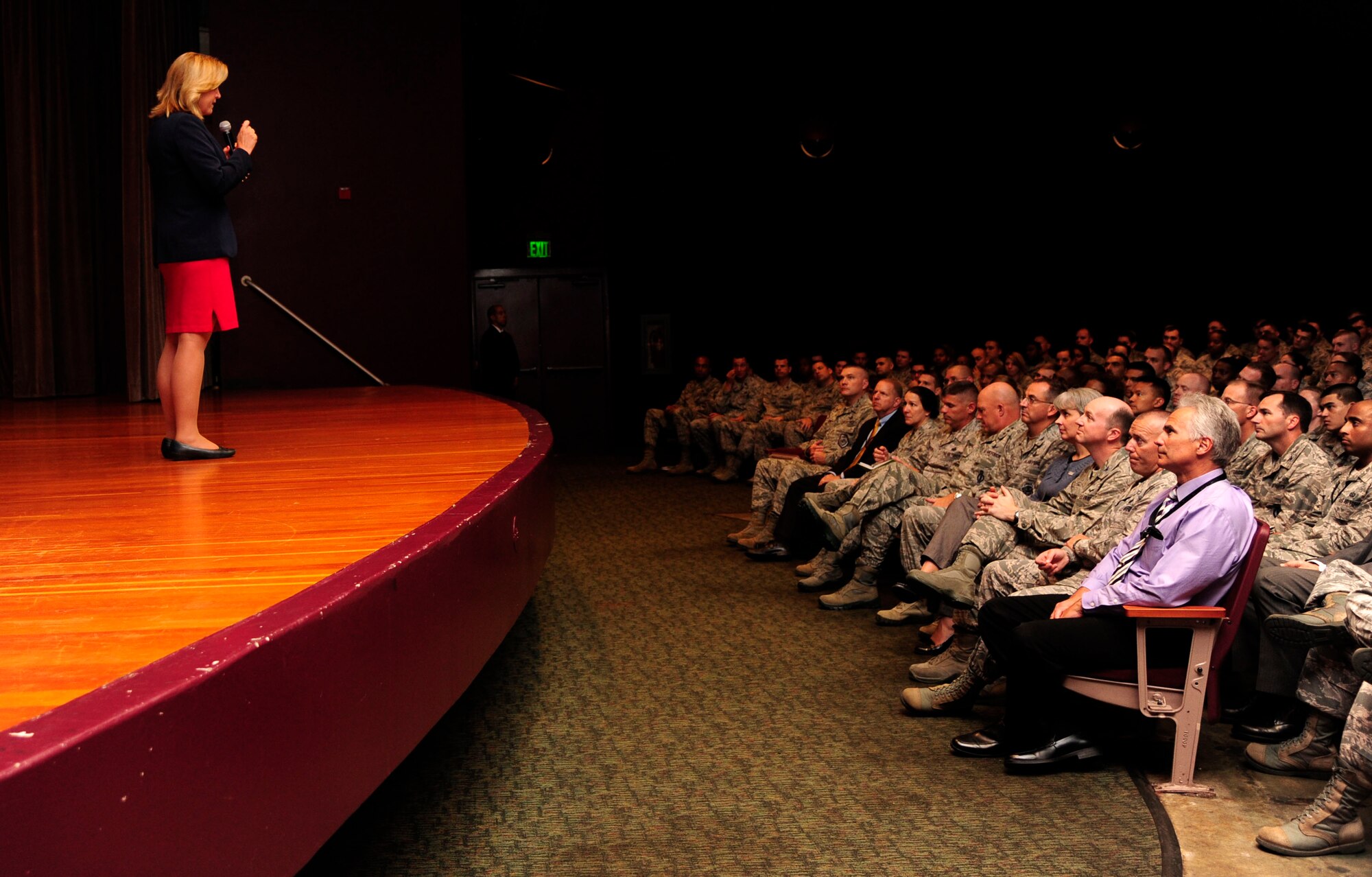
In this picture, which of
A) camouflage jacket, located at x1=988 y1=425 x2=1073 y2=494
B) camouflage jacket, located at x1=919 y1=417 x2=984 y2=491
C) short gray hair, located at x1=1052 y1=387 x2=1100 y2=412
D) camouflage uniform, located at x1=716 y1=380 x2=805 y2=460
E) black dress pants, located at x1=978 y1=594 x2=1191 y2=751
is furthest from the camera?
camouflage uniform, located at x1=716 y1=380 x2=805 y2=460

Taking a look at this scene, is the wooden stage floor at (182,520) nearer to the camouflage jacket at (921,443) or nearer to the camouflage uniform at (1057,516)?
the camouflage uniform at (1057,516)

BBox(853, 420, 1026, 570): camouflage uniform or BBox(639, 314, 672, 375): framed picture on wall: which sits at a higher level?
BBox(639, 314, 672, 375): framed picture on wall

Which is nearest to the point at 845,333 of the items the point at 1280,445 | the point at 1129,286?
the point at 1129,286

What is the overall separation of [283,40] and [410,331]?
210 cm

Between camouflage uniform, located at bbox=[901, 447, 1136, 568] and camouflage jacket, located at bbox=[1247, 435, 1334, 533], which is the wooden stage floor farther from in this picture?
camouflage jacket, located at bbox=[1247, 435, 1334, 533]

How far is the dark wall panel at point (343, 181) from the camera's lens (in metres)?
7.21

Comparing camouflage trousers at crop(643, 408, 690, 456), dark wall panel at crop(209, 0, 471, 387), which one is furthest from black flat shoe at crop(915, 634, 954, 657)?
camouflage trousers at crop(643, 408, 690, 456)

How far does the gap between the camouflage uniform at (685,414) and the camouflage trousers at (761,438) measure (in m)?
0.91

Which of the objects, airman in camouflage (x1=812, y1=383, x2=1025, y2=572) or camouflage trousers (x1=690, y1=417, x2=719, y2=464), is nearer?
airman in camouflage (x1=812, y1=383, x2=1025, y2=572)

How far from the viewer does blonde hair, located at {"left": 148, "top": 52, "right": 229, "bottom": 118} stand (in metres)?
3.02

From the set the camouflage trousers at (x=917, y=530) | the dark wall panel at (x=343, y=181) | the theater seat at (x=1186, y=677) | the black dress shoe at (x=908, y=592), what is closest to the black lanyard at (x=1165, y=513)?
the theater seat at (x=1186, y=677)

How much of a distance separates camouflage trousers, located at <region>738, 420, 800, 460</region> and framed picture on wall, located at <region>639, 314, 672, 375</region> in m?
3.73

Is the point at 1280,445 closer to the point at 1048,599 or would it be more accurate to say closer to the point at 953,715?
the point at 1048,599

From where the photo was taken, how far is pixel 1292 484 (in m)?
3.69
